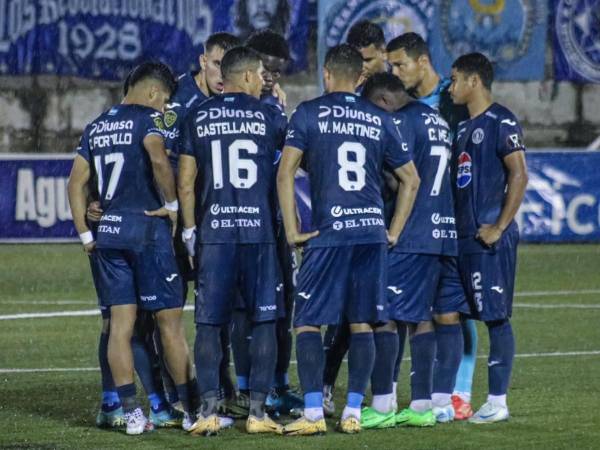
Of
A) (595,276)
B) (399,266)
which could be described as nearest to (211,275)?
(399,266)

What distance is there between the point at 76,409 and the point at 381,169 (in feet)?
8.44

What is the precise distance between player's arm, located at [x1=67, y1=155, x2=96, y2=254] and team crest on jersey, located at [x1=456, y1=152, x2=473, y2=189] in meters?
2.24

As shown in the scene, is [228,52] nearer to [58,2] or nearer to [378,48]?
[378,48]

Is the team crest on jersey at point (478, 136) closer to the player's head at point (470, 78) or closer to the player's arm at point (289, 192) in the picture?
the player's head at point (470, 78)

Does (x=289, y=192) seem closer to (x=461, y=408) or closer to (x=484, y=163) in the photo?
(x=484, y=163)

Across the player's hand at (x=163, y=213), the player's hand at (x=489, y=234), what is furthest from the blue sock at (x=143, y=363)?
the player's hand at (x=489, y=234)

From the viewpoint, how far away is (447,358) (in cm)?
941

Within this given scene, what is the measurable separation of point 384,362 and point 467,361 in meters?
0.95

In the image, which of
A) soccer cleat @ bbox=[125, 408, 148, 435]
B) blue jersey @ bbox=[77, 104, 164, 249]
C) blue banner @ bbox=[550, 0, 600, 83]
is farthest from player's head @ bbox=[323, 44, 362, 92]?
blue banner @ bbox=[550, 0, 600, 83]

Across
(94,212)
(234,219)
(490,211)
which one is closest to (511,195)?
(490,211)

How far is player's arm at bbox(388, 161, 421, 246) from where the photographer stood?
29.5 ft

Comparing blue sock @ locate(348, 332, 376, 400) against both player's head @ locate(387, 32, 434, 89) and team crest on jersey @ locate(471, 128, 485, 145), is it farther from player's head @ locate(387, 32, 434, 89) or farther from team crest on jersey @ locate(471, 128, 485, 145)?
A: player's head @ locate(387, 32, 434, 89)

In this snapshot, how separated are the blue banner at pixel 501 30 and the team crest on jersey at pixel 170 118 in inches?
624

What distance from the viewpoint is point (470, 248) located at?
30.8ft
